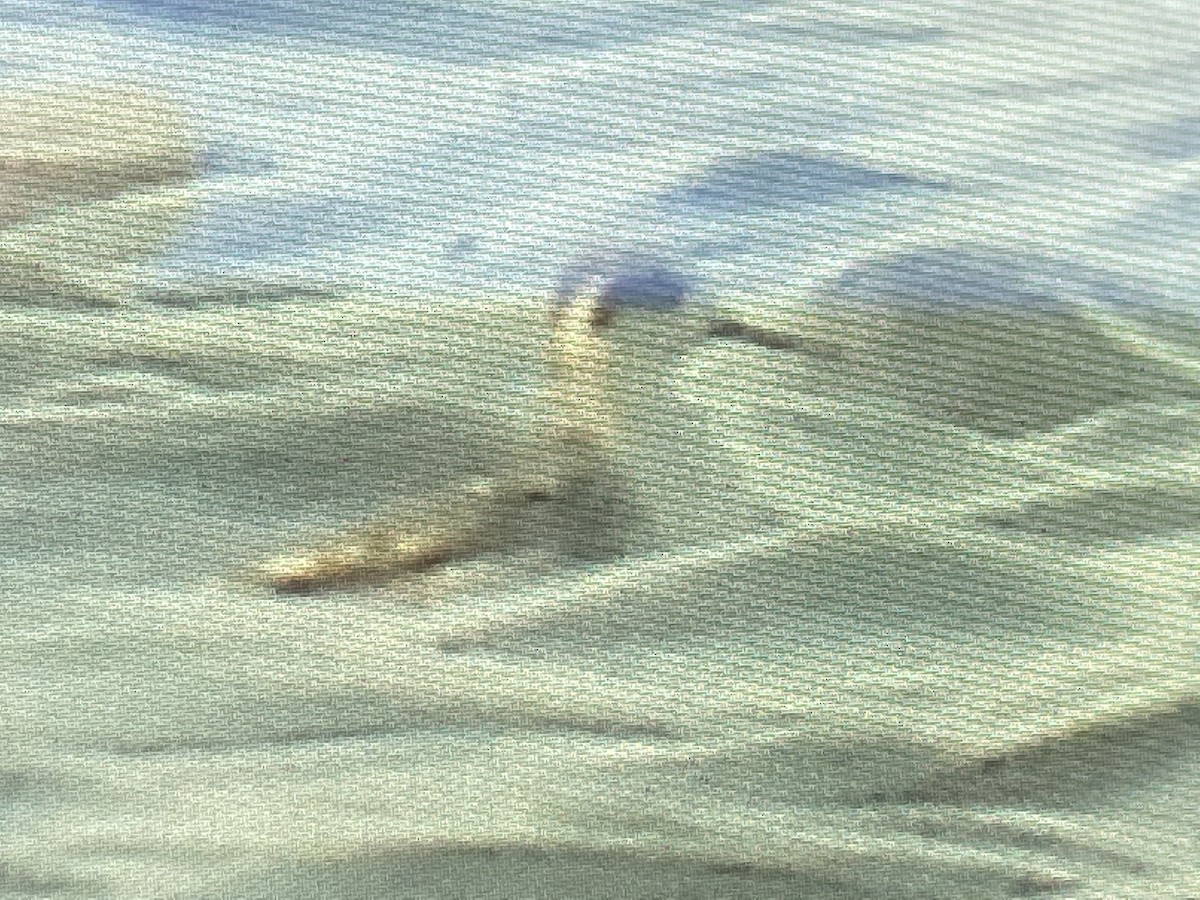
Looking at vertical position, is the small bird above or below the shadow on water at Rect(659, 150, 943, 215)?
below

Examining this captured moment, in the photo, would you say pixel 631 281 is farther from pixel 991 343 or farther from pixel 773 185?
pixel 991 343

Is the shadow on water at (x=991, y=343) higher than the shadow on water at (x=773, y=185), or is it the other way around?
the shadow on water at (x=773, y=185)

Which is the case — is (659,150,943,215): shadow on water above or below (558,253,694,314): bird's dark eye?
above

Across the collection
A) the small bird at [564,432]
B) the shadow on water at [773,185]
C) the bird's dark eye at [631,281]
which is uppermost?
the shadow on water at [773,185]

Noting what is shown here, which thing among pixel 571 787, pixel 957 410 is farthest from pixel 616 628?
pixel 957 410

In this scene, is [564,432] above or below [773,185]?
below

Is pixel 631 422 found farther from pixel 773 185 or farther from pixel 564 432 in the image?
pixel 773 185

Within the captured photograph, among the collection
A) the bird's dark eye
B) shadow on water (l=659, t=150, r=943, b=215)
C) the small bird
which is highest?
shadow on water (l=659, t=150, r=943, b=215)

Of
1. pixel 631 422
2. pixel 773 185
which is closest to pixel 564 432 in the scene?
pixel 631 422

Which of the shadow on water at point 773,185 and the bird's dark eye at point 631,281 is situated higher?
the shadow on water at point 773,185

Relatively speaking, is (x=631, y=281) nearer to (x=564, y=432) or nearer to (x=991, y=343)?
(x=564, y=432)

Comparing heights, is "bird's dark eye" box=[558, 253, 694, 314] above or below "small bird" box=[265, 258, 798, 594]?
above

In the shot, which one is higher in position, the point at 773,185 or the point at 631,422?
the point at 773,185
